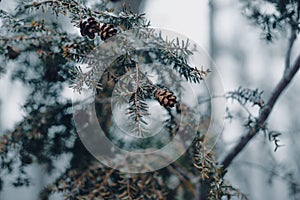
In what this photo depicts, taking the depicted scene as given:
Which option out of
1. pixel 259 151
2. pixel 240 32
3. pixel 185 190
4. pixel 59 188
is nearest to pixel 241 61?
pixel 240 32

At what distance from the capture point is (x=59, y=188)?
405 millimetres

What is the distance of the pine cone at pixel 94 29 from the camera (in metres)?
0.30

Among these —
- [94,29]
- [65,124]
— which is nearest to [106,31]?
[94,29]

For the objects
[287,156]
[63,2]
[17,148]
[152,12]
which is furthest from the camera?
[287,156]

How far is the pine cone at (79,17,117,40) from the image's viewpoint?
0.98 ft

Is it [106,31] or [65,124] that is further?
[65,124]

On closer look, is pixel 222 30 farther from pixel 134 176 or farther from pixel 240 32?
pixel 134 176

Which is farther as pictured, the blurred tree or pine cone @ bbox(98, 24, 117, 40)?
the blurred tree

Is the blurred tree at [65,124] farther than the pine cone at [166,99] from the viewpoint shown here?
Yes

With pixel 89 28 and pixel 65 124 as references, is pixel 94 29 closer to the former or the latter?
pixel 89 28

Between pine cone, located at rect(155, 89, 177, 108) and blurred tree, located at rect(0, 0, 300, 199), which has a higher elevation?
blurred tree, located at rect(0, 0, 300, 199)

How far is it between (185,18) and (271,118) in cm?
28

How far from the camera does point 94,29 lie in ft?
0.99

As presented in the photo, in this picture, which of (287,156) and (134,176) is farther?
(287,156)
